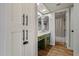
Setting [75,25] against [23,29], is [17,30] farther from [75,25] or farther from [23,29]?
[75,25]

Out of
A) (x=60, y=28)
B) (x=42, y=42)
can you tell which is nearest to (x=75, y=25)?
(x=60, y=28)

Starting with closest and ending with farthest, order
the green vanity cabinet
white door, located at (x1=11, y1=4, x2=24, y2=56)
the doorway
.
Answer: white door, located at (x1=11, y1=4, x2=24, y2=56), the doorway, the green vanity cabinet

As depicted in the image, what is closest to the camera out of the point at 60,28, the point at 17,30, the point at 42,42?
the point at 17,30

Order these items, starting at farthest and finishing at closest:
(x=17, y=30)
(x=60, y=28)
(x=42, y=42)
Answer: (x=42, y=42)
(x=60, y=28)
(x=17, y=30)

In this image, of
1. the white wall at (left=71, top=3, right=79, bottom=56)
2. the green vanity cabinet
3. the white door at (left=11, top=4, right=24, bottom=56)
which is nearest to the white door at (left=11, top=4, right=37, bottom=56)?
the white door at (left=11, top=4, right=24, bottom=56)

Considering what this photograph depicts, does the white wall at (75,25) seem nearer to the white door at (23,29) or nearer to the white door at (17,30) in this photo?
the white door at (23,29)

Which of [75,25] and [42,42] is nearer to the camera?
[75,25]

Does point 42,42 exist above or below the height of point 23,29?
below

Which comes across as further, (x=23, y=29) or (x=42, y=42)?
(x=42, y=42)

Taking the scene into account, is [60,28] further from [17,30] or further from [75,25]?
[17,30]

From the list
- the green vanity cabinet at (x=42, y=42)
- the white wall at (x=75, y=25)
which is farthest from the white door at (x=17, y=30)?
the white wall at (x=75, y=25)

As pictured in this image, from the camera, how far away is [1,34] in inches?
32.3

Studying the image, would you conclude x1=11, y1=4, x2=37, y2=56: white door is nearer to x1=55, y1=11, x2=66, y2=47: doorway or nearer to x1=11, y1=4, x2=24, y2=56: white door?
x1=11, y1=4, x2=24, y2=56: white door

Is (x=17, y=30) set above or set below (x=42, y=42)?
above
